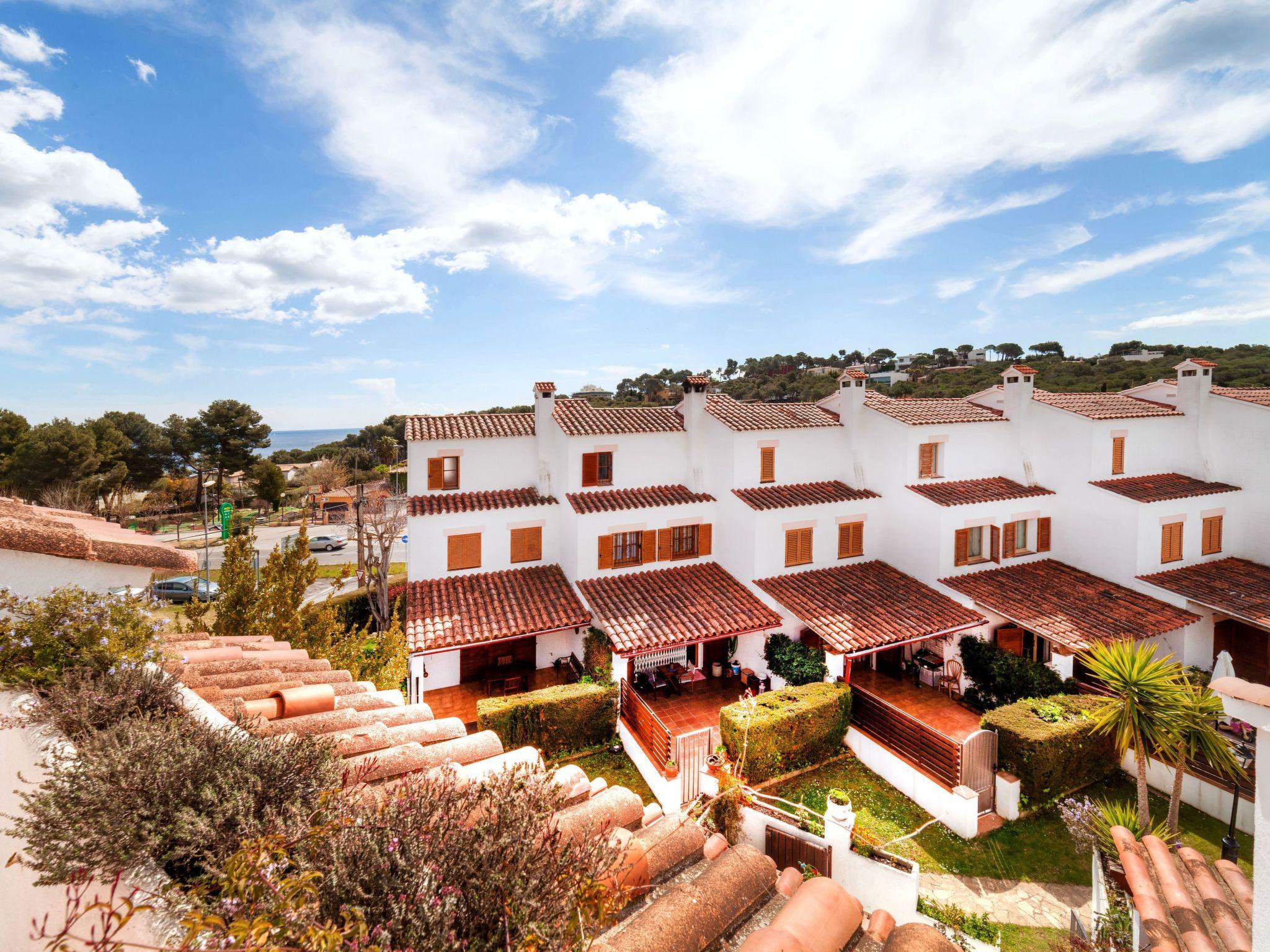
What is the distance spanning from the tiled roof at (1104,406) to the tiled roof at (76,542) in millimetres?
28559

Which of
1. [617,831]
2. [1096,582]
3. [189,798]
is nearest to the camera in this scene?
[189,798]

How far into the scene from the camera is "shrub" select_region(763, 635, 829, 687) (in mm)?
17375

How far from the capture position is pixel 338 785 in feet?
15.2

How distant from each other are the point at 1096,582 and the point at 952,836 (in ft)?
44.0

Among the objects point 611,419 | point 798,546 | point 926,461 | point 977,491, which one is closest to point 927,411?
point 926,461

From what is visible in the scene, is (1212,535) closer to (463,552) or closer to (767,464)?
(767,464)

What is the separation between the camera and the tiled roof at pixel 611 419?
20.9 m

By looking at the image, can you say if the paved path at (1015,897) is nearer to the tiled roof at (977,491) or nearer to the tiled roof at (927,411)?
the tiled roof at (977,491)

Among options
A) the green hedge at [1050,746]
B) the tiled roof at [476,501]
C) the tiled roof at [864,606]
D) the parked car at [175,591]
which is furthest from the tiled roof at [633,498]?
the parked car at [175,591]

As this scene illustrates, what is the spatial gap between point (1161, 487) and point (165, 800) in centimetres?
3083

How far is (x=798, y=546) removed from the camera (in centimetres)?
2056

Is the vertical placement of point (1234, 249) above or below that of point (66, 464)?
above

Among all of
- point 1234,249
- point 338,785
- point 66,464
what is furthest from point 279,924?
point 66,464

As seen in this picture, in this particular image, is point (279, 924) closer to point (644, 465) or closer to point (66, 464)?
point (644, 465)
